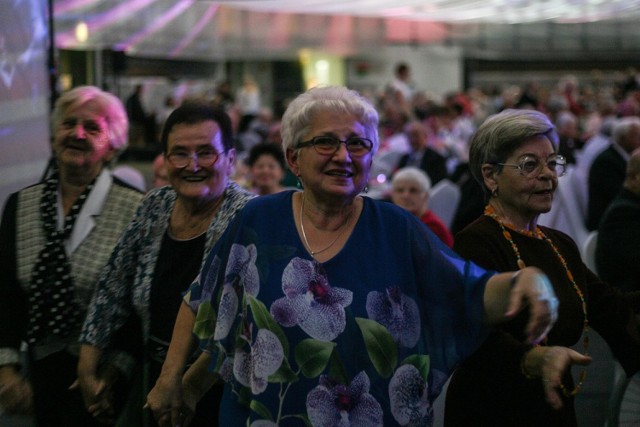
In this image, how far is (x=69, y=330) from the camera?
3617mm

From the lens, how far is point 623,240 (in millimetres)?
4633

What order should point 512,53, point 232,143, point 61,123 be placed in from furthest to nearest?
point 512,53 → point 61,123 → point 232,143

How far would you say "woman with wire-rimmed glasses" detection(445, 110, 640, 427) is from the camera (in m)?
3.07

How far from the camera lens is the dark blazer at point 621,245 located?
14.7 ft

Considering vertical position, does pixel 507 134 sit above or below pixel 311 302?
above

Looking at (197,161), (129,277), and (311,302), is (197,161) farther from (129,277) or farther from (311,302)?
(311,302)

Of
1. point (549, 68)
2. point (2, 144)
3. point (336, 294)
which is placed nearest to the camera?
point (336, 294)

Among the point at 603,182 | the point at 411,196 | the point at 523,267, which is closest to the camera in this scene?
the point at 523,267

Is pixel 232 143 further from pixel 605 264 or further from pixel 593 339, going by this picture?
pixel 605 264

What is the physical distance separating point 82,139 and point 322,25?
48.8 ft

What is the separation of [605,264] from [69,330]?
243 cm

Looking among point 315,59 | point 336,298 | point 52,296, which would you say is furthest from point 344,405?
point 315,59

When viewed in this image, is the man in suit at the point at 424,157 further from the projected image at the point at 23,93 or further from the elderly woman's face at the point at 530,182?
the elderly woman's face at the point at 530,182

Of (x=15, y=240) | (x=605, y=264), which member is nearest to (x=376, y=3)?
(x=605, y=264)
